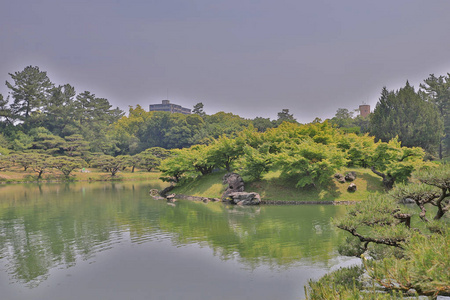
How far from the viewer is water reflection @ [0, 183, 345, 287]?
1036 cm

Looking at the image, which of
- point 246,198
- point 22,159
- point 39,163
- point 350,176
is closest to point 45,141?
point 22,159

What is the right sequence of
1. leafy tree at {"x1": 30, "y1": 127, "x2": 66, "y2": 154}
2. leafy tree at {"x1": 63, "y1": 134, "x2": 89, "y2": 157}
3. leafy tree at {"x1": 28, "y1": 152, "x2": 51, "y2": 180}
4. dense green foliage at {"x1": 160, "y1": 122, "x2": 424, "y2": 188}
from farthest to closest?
leafy tree at {"x1": 63, "y1": 134, "x2": 89, "y2": 157} → leafy tree at {"x1": 30, "y1": 127, "x2": 66, "y2": 154} → leafy tree at {"x1": 28, "y1": 152, "x2": 51, "y2": 180} → dense green foliage at {"x1": 160, "y1": 122, "x2": 424, "y2": 188}

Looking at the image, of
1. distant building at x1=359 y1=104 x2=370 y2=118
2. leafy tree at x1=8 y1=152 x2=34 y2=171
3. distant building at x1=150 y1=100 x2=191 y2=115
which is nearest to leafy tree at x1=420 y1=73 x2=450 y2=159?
distant building at x1=359 y1=104 x2=370 y2=118

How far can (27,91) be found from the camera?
56594 mm

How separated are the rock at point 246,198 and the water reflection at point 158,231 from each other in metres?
1.37

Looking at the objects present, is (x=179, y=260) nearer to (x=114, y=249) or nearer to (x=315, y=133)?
(x=114, y=249)

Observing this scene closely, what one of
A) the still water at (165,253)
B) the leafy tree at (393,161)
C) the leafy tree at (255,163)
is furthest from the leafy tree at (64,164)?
the leafy tree at (393,161)

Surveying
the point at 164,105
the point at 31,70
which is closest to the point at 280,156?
the point at 31,70

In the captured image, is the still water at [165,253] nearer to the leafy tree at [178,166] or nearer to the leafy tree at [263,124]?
the leafy tree at [178,166]

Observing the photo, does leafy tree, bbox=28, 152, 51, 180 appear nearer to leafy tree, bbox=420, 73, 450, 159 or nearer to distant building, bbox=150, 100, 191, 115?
leafy tree, bbox=420, 73, 450, 159

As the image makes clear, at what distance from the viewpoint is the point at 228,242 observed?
485 inches

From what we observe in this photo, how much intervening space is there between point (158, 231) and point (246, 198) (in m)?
9.23

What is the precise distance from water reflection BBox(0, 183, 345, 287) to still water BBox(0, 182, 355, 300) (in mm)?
38

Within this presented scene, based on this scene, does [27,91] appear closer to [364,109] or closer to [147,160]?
[147,160]
